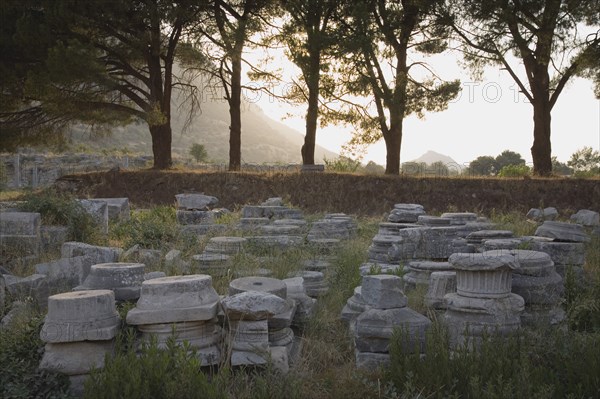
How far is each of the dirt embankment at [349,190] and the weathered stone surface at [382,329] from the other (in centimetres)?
1049

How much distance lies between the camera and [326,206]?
54.1 ft

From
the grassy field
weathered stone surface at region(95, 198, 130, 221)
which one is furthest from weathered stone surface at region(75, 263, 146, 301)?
weathered stone surface at region(95, 198, 130, 221)

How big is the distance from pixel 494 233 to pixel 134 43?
1457 cm

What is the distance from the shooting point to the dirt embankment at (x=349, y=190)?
52.2ft

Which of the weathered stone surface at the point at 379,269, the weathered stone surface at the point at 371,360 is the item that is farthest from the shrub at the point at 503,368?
the weathered stone surface at the point at 379,269

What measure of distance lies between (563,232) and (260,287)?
378 centimetres

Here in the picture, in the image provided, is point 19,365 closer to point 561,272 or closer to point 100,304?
point 100,304

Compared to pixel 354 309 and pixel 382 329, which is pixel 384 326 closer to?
pixel 382 329

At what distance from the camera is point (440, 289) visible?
19.2 feet

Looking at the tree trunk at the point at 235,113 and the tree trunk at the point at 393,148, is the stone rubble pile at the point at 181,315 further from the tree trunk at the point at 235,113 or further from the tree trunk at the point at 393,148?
the tree trunk at the point at 235,113

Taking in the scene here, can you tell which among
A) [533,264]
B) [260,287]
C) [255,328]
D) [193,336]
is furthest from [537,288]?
[193,336]

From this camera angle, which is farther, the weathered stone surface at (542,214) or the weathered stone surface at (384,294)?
the weathered stone surface at (542,214)

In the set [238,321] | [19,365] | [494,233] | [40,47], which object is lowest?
[19,365]

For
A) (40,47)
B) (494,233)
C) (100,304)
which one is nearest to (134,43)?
(40,47)
